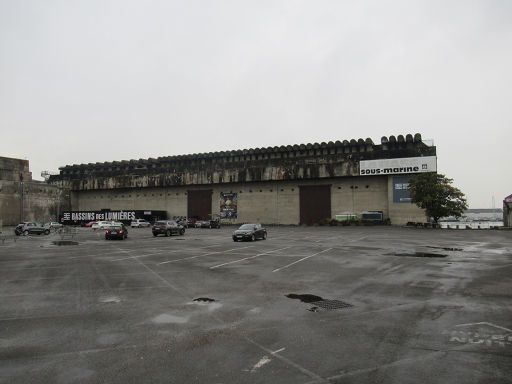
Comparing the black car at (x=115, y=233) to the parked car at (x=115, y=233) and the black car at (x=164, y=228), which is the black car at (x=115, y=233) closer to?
the parked car at (x=115, y=233)

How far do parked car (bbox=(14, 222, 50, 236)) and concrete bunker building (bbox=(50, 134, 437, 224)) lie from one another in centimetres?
3377

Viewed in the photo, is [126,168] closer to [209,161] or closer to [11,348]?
[209,161]

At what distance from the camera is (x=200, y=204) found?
258 feet

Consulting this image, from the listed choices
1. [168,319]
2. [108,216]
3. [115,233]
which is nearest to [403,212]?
[115,233]

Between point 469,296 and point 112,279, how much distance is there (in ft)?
37.4

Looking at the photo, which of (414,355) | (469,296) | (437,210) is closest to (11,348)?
(414,355)

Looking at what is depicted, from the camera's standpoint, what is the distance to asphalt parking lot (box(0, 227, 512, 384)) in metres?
5.59

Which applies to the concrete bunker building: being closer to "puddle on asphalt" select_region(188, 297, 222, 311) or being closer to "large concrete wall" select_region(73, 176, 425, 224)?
"large concrete wall" select_region(73, 176, 425, 224)

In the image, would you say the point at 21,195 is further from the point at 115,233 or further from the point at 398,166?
the point at 398,166

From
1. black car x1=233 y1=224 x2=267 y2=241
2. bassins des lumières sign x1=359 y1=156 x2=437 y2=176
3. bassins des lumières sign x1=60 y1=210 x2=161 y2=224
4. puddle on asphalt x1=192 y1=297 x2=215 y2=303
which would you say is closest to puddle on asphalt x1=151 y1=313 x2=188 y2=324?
puddle on asphalt x1=192 y1=297 x2=215 y2=303

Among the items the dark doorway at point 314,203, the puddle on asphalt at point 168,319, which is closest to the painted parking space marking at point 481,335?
the puddle on asphalt at point 168,319

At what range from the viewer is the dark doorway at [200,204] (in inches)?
3059

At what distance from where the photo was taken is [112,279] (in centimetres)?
1384

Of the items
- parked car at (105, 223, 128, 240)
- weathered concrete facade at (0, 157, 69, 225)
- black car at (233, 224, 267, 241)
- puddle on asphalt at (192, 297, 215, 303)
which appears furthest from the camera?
weathered concrete facade at (0, 157, 69, 225)
